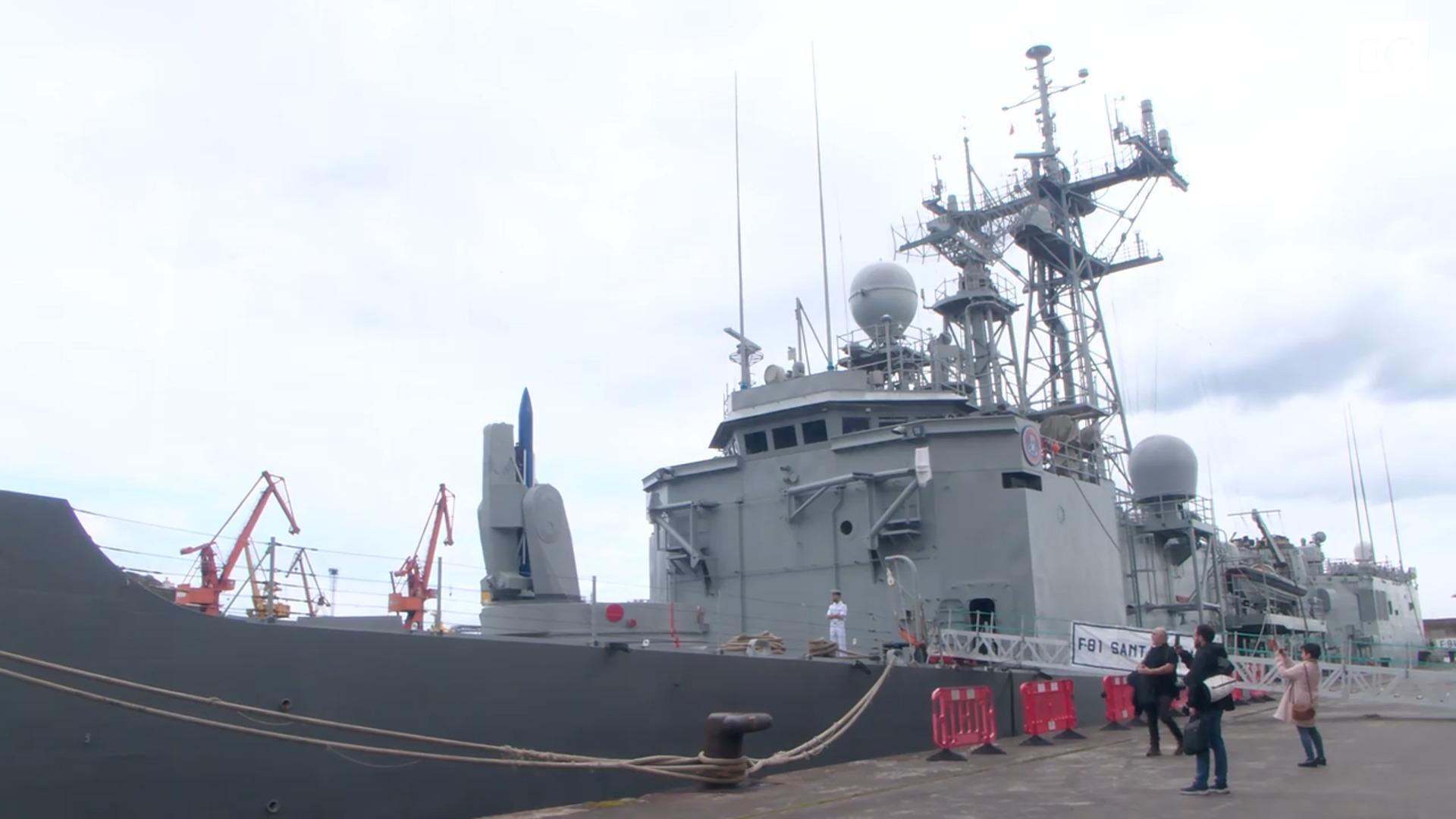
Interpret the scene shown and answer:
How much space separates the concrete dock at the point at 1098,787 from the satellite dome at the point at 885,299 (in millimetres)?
10884

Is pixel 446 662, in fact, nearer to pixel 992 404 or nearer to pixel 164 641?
pixel 164 641

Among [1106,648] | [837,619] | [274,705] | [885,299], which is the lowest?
[274,705]

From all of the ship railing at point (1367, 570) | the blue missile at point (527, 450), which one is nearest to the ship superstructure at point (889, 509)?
the blue missile at point (527, 450)

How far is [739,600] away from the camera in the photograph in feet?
55.6

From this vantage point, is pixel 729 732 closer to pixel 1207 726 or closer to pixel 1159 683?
pixel 1207 726

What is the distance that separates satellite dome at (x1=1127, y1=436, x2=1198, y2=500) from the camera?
78.8 feet

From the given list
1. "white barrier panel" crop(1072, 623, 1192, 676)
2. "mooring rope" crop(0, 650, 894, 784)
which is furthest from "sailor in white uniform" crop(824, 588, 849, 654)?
"white barrier panel" crop(1072, 623, 1192, 676)

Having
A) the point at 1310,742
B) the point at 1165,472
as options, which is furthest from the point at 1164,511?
the point at 1310,742

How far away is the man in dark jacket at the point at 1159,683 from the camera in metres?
10.3

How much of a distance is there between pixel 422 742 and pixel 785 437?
11080 mm

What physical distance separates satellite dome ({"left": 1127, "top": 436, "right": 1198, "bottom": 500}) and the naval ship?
7 cm

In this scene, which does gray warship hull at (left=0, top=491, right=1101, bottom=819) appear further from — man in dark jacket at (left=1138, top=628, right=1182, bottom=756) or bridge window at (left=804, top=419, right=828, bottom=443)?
bridge window at (left=804, top=419, right=828, bottom=443)

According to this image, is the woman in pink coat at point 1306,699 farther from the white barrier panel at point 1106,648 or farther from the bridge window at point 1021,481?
the bridge window at point 1021,481

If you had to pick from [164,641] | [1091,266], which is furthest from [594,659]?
[1091,266]
